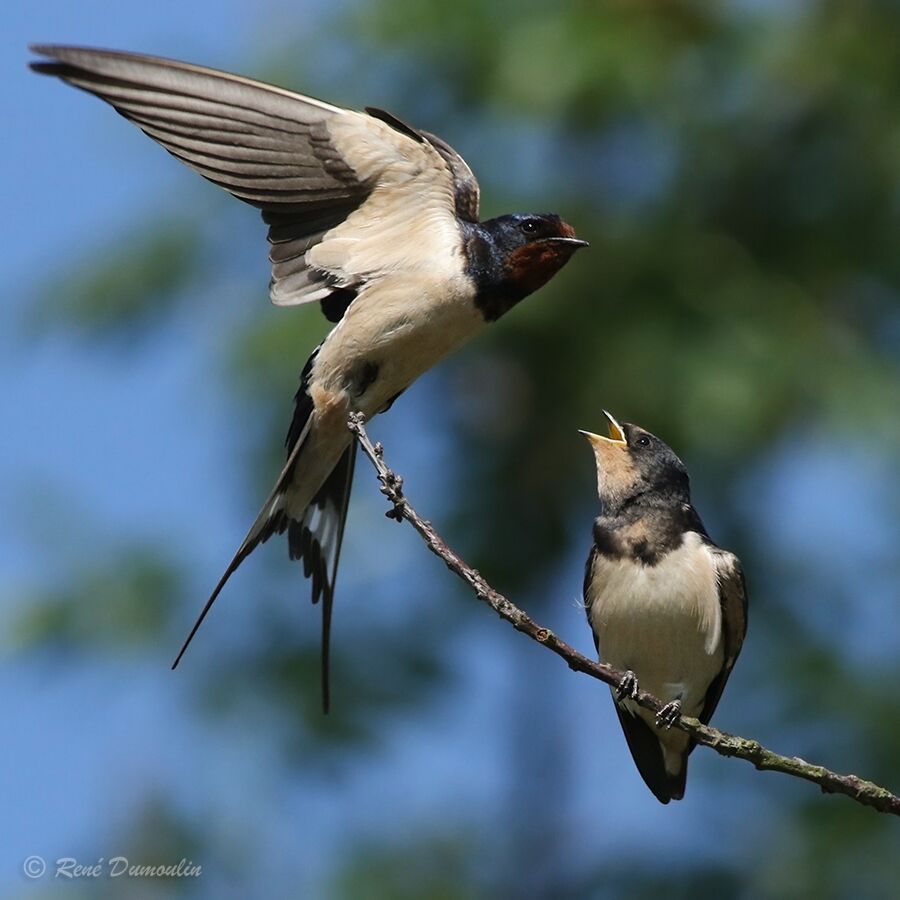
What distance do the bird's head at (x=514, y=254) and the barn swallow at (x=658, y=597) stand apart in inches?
13.9

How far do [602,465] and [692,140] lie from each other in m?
3.75

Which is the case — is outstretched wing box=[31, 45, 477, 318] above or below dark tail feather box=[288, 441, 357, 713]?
above

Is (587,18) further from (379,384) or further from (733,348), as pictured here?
(379,384)

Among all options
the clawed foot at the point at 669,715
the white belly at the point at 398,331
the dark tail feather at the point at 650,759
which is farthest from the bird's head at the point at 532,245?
the clawed foot at the point at 669,715

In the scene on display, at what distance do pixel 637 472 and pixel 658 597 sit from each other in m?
0.30

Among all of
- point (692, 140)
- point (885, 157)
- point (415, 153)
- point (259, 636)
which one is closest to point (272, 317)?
point (259, 636)

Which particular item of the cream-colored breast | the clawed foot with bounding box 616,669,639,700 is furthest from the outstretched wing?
the clawed foot with bounding box 616,669,639,700

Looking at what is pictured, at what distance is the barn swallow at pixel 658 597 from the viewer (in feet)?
11.3

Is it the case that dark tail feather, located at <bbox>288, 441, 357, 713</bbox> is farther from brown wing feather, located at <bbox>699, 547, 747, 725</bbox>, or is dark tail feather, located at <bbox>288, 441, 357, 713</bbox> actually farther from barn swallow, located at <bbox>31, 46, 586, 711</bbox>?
brown wing feather, located at <bbox>699, 547, 747, 725</bbox>

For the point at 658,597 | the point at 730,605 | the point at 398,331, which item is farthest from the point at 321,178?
the point at 730,605

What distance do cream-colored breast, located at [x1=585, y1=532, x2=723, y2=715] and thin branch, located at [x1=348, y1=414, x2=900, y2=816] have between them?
0.64 metres

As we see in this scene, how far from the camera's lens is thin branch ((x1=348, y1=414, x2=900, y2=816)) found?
2.47 metres

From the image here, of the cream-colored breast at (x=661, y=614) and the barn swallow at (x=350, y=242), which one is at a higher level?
the barn swallow at (x=350, y=242)

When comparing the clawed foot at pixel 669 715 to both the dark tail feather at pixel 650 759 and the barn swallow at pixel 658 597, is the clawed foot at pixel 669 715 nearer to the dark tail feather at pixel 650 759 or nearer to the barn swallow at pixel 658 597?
the barn swallow at pixel 658 597
